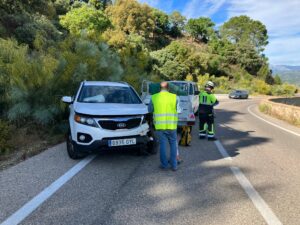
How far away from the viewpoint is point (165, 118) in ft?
22.4

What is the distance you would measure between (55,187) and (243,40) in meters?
103

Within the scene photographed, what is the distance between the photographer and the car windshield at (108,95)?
8.41 metres

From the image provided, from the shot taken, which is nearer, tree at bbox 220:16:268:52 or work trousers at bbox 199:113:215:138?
work trousers at bbox 199:113:215:138

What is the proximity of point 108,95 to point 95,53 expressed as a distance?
6.48m

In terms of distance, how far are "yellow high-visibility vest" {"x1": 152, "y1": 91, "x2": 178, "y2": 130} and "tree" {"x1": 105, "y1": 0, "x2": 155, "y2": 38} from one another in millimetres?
64405

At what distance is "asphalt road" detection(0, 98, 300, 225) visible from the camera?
14.7ft

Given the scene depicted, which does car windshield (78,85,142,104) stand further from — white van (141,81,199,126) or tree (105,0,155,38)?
tree (105,0,155,38)

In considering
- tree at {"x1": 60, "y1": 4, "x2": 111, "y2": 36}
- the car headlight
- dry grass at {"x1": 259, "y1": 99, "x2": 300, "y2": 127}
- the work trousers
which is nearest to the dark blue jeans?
the car headlight

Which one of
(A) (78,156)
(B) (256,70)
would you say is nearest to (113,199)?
(A) (78,156)

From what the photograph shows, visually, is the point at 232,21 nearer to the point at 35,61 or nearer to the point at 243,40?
the point at 243,40

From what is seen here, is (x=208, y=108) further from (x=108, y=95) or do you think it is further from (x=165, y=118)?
(x=165, y=118)

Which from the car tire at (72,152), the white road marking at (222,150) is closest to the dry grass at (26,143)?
the car tire at (72,152)

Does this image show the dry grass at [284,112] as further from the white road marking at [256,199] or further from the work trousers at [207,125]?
the white road marking at [256,199]

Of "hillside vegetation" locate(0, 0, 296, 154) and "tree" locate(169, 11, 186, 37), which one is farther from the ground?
"tree" locate(169, 11, 186, 37)
